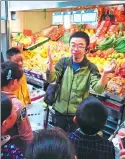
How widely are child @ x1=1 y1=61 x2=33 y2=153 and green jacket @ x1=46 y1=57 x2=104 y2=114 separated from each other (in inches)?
15.9

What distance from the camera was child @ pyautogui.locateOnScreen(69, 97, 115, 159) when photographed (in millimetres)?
1661

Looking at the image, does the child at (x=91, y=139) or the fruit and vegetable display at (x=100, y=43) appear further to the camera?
the fruit and vegetable display at (x=100, y=43)

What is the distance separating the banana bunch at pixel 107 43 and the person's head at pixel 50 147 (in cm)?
235

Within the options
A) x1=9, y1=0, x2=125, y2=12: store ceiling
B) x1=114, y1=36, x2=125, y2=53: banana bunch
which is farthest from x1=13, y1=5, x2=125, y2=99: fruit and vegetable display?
x1=9, y1=0, x2=125, y2=12: store ceiling

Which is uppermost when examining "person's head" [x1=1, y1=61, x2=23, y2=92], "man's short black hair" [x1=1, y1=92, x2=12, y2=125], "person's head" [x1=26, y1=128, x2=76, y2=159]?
"person's head" [x1=1, y1=61, x2=23, y2=92]

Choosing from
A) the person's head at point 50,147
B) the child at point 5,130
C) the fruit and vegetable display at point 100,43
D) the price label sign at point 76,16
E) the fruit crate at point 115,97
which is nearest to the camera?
the person's head at point 50,147

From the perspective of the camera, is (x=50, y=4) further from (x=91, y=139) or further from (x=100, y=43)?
(x=91, y=139)

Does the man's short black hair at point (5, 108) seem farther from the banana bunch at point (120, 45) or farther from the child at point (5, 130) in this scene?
the banana bunch at point (120, 45)

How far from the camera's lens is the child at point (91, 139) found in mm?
1661

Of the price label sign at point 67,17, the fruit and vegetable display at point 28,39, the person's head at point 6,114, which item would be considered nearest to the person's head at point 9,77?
the person's head at point 6,114

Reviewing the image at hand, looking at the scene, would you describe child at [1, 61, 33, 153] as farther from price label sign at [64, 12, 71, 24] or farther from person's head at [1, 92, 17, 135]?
price label sign at [64, 12, 71, 24]

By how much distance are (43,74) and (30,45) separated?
0.94 m

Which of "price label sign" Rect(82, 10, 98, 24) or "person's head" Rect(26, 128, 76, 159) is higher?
"price label sign" Rect(82, 10, 98, 24)

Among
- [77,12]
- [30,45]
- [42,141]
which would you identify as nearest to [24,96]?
[77,12]
